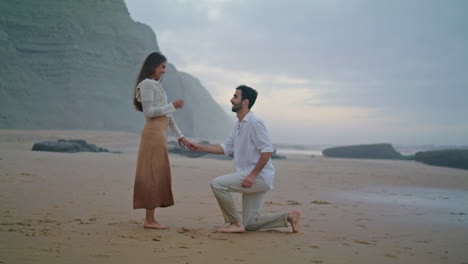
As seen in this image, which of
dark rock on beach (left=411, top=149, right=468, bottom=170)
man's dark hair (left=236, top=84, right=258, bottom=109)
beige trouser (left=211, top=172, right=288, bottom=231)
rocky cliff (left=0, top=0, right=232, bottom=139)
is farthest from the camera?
rocky cliff (left=0, top=0, right=232, bottom=139)

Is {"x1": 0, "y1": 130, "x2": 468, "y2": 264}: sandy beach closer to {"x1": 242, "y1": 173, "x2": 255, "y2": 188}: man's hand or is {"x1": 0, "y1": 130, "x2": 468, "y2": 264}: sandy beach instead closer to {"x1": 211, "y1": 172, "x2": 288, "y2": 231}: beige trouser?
{"x1": 211, "y1": 172, "x2": 288, "y2": 231}: beige trouser

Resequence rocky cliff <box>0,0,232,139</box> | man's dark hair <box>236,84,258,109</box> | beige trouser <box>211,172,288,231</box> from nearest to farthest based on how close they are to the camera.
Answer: beige trouser <box>211,172,288,231</box> < man's dark hair <box>236,84,258,109</box> < rocky cliff <box>0,0,232,139</box>

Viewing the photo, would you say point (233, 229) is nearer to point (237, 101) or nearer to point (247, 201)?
point (247, 201)

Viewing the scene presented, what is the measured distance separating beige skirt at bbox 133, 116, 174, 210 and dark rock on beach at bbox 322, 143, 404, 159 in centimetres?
2467

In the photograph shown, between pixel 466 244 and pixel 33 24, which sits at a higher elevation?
pixel 33 24

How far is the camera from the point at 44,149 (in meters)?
13.9

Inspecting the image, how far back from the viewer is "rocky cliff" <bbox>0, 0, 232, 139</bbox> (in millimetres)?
35219

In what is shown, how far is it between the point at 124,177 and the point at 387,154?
2230 centimetres

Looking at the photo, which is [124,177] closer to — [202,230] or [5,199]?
[5,199]

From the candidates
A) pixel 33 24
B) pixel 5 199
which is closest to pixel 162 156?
pixel 5 199

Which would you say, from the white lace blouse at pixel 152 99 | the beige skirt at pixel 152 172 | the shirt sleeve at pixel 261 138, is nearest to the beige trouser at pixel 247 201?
the shirt sleeve at pixel 261 138

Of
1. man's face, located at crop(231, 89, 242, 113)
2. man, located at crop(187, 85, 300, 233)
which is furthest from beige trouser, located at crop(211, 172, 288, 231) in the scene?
man's face, located at crop(231, 89, 242, 113)

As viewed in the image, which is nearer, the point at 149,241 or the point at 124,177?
the point at 149,241

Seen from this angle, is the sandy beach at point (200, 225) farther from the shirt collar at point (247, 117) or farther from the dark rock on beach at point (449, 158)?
the dark rock on beach at point (449, 158)
